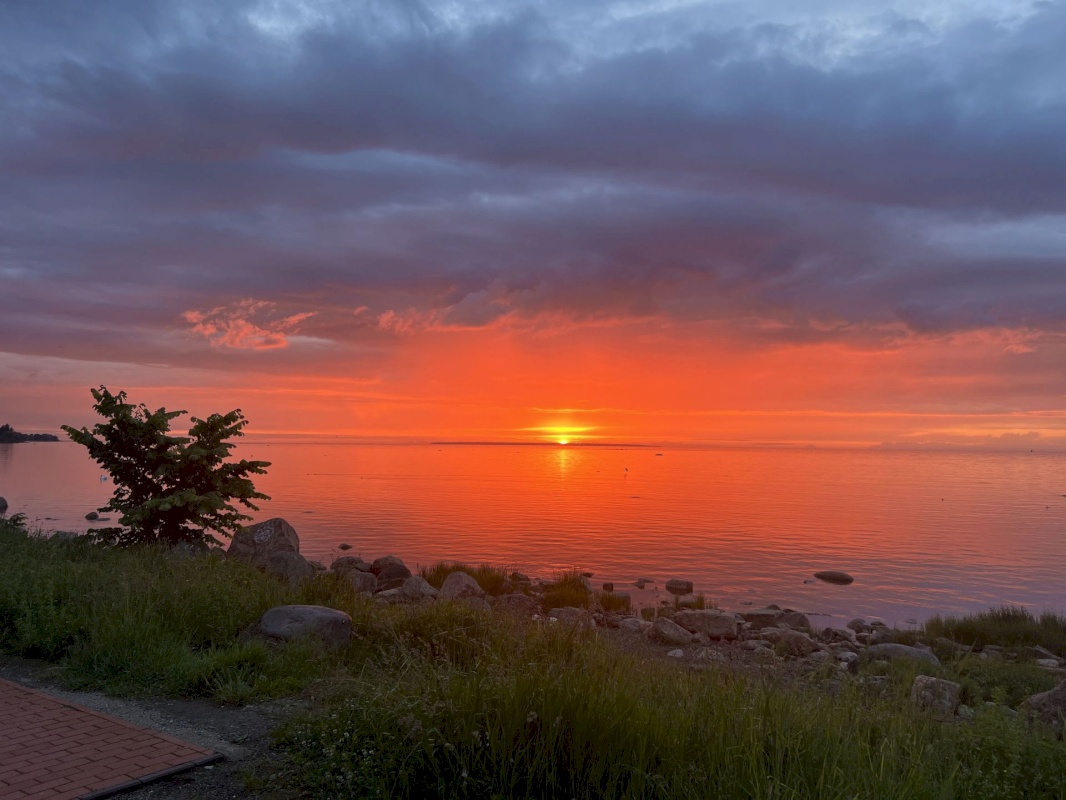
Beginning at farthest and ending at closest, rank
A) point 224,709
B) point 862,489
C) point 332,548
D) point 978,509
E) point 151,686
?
point 862,489 < point 978,509 < point 332,548 < point 151,686 < point 224,709

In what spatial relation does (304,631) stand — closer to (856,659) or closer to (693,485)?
(856,659)

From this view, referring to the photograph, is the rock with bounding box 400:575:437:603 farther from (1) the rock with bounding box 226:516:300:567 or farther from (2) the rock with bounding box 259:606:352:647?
(2) the rock with bounding box 259:606:352:647

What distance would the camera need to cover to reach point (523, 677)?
564 cm

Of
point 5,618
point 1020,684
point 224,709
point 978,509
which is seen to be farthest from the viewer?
point 978,509

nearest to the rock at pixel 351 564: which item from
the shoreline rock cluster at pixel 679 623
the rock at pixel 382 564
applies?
the rock at pixel 382 564

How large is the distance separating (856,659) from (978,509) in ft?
149

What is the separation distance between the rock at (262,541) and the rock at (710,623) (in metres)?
10.0

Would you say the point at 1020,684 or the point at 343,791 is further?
the point at 1020,684

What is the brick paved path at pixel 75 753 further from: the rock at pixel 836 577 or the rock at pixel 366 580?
the rock at pixel 836 577

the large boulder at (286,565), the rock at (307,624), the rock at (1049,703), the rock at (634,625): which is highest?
the rock at (307,624)

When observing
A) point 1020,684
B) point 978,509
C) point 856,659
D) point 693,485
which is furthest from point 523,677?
point 693,485

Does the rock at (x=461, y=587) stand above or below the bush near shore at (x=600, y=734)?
below

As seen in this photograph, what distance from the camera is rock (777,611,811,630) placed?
2076cm

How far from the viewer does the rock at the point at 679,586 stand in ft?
85.3
